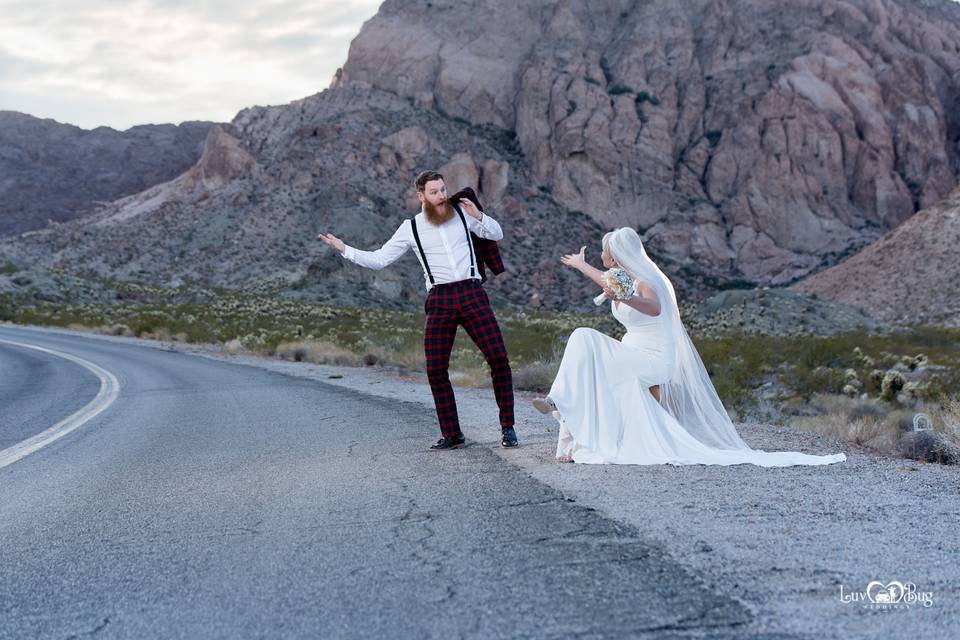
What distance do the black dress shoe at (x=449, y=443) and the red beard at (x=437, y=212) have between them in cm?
176

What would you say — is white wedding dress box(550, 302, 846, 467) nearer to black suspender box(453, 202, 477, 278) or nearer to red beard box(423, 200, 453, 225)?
black suspender box(453, 202, 477, 278)

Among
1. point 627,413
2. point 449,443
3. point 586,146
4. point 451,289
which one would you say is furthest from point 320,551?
point 586,146

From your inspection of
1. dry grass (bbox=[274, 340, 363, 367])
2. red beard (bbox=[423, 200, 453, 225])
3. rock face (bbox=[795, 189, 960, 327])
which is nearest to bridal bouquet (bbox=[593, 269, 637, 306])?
red beard (bbox=[423, 200, 453, 225])

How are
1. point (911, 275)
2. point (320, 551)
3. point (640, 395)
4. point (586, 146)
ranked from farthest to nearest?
point (586, 146), point (911, 275), point (640, 395), point (320, 551)

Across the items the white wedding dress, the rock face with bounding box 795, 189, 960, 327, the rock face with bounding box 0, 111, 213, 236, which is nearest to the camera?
the white wedding dress

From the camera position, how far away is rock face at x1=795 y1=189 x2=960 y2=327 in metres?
45.9

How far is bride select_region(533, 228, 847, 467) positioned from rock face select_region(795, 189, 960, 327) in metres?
39.9

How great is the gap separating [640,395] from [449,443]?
1699 millimetres

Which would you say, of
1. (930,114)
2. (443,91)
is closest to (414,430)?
(443,91)

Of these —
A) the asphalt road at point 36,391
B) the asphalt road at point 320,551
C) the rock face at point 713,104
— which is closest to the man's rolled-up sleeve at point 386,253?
the asphalt road at point 320,551

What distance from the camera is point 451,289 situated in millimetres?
7898

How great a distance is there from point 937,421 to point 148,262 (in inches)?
2551

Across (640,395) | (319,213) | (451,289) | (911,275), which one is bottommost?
(640,395)

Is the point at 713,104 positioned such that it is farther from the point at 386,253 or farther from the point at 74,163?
the point at 74,163
